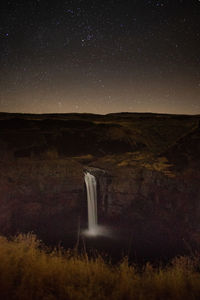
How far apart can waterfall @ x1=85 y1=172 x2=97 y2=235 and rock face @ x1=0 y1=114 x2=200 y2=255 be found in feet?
1.51

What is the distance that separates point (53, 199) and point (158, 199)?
30.2ft

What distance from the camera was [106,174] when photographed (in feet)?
62.4

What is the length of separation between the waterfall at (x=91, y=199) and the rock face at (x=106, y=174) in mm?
459

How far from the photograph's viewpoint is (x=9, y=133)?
2233cm

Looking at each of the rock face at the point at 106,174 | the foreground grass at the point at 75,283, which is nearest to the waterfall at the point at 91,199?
the rock face at the point at 106,174

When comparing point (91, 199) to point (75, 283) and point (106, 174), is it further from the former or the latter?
point (75, 283)

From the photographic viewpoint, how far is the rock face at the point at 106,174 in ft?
51.2

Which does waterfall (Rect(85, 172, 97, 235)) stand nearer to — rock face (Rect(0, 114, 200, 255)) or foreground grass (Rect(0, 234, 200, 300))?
rock face (Rect(0, 114, 200, 255))

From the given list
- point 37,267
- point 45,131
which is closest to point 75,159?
point 45,131

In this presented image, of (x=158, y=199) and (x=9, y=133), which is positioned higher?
(x=9, y=133)

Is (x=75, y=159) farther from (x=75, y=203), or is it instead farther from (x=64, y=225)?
(x=64, y=225)

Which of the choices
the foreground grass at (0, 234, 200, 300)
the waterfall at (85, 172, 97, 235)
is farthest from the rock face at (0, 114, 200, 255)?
the foreground grass at (0, 234, 200, 300)

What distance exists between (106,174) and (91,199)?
107 inches

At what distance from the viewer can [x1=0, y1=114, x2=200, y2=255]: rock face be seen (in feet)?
51.2
